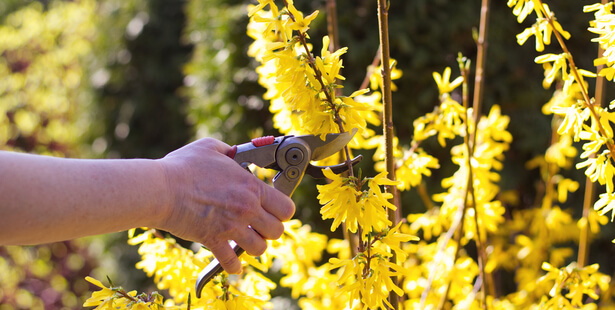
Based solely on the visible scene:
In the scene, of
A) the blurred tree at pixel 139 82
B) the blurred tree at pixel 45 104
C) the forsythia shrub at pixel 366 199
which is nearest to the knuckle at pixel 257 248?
the forsythia shrub at pixel 366 199

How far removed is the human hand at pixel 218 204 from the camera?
2.91ft

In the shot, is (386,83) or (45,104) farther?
Result: (45,104)

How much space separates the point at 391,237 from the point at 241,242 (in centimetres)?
30

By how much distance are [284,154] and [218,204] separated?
0.67 ft

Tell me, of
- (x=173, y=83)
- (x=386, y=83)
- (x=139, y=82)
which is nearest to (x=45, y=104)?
(x=139, y=82)

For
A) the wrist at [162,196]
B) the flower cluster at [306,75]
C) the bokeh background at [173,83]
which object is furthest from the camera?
the bokeh background at [173,83]

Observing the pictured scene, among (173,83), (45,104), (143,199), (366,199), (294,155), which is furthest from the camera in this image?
(45,104)

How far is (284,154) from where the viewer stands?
1.05m

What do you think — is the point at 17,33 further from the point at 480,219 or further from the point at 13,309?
the point at 480,219

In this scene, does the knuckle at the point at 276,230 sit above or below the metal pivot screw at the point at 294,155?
below

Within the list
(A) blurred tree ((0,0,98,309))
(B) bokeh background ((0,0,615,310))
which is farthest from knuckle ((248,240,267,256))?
(A) blurred tree ((0,0,98,309))

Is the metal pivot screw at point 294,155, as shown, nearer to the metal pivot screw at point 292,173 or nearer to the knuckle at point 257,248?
the metal pivot screw at point 292,173

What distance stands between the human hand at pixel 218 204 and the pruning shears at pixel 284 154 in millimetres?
68

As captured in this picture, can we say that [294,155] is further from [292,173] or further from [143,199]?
[143,199]
